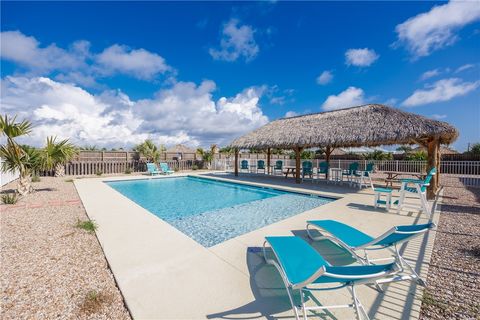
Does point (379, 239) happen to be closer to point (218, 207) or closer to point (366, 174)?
point (218, 207)

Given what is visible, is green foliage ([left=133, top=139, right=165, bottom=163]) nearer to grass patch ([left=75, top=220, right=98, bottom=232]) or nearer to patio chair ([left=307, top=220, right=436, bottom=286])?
grass patch ([left=75, top=220, right=98, bottom=232])

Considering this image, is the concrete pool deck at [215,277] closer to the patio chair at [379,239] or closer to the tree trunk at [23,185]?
the patio chair at [379,239]

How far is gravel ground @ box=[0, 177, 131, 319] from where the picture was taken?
208 cm

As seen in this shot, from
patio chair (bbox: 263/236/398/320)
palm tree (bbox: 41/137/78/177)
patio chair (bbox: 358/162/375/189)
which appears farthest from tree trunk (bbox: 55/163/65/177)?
patio chair (bbox: 358/162/375/189)

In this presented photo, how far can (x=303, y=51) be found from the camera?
1414 cm

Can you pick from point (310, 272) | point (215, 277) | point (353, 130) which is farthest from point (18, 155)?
point (353, 130)

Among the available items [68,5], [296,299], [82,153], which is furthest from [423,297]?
[82,153]

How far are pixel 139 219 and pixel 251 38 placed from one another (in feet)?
39.4

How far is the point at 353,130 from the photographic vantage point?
9.91 meters

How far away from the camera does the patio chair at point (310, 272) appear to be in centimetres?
168

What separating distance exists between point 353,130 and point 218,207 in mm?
7174

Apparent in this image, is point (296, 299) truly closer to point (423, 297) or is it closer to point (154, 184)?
point (423, 297)

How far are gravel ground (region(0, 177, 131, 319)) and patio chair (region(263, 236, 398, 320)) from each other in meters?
1.59

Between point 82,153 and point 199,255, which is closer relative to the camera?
point 199,255
